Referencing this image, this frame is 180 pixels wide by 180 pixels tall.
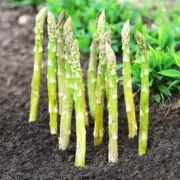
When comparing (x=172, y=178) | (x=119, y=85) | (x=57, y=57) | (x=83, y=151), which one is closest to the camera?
(x=172, y=178)

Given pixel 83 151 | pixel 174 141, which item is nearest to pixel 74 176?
pixel 83 151

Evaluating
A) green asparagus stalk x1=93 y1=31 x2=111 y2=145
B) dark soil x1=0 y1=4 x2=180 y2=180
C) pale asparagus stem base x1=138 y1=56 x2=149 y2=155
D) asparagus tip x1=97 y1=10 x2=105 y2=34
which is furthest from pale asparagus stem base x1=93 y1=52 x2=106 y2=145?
pale asparagus stem base x1=138 y1=56 x2=149 y2=155

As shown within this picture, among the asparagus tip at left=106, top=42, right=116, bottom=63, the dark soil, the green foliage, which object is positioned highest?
the asparagus tip at left=106, top=42, right=116, bottom=63

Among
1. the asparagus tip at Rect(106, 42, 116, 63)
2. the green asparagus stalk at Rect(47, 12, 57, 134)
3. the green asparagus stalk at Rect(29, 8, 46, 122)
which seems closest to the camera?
the asparagus tip at Rect(106, 42, 116, 63)

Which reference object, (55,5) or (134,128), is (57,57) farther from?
(55,5)

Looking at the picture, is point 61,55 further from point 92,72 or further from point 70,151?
point 70,151

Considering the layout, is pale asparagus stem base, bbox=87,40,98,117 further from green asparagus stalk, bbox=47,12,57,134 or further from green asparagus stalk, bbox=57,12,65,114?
green asparagus stalk, bbox=47,12,57,134
